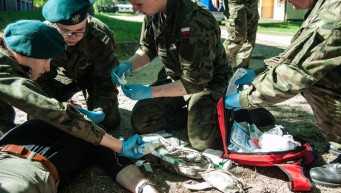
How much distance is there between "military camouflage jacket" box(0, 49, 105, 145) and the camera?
188 centimetres

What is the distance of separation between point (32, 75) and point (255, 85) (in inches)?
55.7

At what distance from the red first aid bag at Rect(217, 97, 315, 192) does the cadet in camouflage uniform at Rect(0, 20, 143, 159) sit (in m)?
0.97

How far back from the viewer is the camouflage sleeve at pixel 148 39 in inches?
126

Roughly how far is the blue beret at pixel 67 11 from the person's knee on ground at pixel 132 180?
46.9 inches

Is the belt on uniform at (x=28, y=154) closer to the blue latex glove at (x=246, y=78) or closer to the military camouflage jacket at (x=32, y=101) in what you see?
the military camouflage jacket at (x=32, y=101)

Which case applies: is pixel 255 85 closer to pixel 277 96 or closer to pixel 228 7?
pixel 277 96

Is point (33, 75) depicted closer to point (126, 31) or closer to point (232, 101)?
point (232, 101)

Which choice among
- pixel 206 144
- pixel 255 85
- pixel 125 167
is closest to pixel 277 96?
pixel 255 85

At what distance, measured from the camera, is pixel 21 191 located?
1571 millimetres

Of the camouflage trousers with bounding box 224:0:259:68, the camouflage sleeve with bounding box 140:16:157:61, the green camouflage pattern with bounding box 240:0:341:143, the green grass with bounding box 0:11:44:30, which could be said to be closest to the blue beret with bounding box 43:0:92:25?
the camouflage sleeve with bounding box 140:16:157:61

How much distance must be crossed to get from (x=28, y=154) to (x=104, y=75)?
162 cm

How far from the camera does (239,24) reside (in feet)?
16.1

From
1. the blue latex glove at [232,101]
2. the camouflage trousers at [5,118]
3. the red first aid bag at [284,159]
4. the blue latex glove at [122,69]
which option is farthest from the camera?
the blue latex glove at [122,69]

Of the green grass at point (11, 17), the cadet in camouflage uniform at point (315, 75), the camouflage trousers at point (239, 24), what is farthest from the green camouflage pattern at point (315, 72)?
the green grass at point (11, 17)
